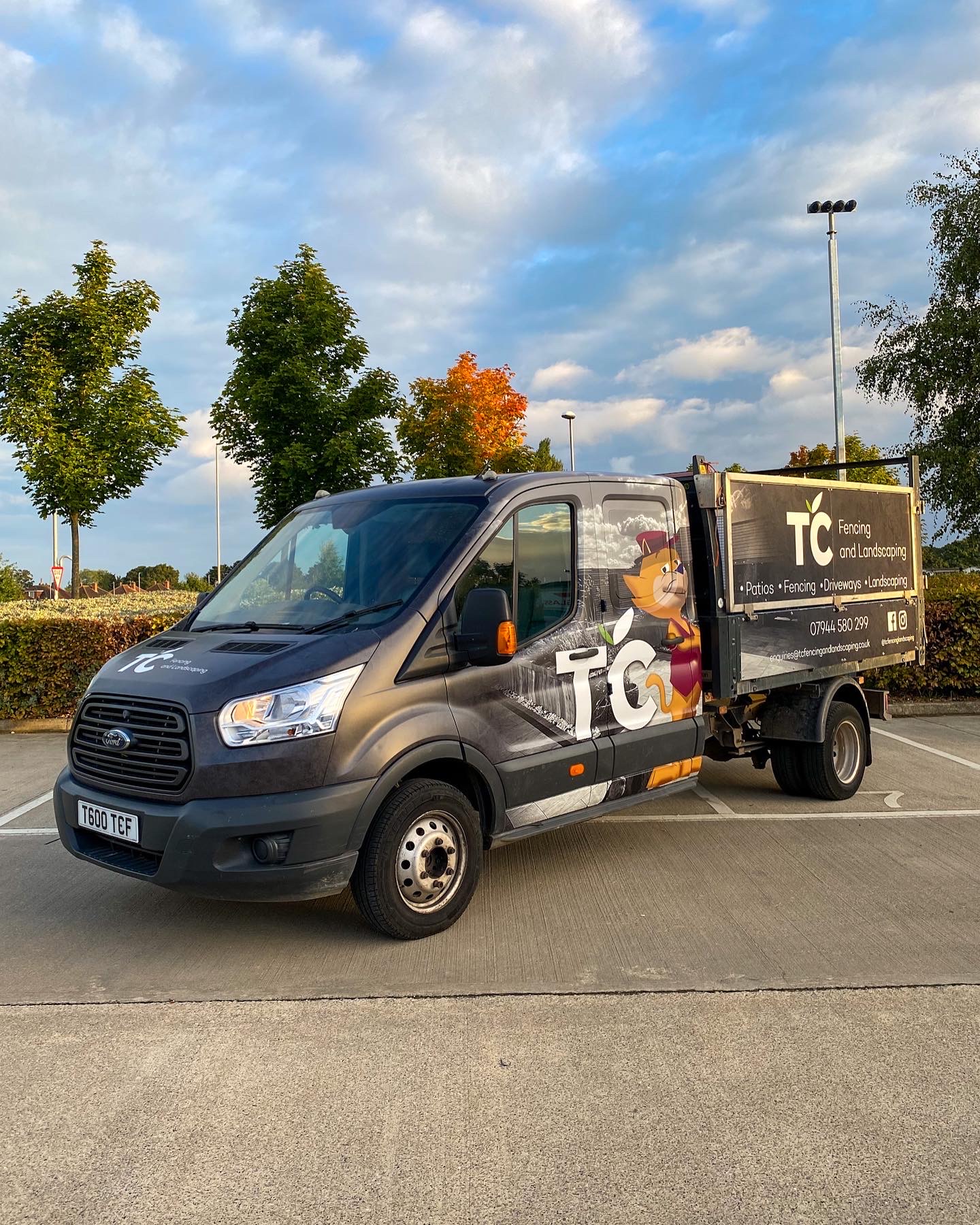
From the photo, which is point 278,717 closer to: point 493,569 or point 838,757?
point 493,569

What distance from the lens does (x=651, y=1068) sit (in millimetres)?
3479

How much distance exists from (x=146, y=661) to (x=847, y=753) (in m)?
5.15

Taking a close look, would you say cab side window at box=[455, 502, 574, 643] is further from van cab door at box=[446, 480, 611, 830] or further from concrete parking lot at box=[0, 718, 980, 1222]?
concrete parking lot at box=[0, 718, 980, 1222]

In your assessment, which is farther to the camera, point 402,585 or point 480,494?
point 480,494

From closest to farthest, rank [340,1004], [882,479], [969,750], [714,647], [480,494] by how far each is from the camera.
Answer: [340,1004], [480,494], [714,647], [969,750], [882,479]

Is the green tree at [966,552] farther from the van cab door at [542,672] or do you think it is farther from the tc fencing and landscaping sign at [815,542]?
the van cab door at [542,672]

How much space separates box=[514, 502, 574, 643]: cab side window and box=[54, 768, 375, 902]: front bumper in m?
1.29

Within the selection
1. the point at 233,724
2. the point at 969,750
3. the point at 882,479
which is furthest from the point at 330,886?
the point at 882,479

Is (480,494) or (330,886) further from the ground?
(480,494)

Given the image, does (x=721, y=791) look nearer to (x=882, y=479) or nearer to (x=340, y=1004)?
(x=340, y=1004)

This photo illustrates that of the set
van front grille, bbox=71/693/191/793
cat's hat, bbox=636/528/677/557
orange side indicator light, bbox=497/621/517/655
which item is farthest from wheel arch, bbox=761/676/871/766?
van front grille, bbox=71/693/191/793

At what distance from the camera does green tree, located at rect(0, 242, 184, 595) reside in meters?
21.5

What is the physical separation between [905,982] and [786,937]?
62 centimetres

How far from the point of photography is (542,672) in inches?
201
